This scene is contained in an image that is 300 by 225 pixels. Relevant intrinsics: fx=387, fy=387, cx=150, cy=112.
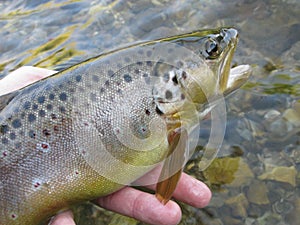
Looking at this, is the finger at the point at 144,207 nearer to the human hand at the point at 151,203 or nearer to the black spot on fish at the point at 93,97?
the human hand at the point at 151,203

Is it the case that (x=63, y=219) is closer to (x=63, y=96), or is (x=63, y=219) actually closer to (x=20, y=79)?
(x=63, y=96)

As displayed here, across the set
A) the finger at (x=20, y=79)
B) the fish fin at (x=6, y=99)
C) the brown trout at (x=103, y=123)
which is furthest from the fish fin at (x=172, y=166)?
the finger at (x=20, y=79)

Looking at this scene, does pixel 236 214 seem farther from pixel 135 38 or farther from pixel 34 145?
pixel 135 38

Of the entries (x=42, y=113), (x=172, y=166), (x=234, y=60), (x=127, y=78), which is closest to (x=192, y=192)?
(x=172, y=166)

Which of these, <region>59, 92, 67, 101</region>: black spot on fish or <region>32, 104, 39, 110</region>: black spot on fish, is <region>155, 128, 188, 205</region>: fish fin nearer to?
<region>59, 92, 67, 101</region>: black spot on fish

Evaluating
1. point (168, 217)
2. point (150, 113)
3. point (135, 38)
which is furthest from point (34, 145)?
point (135, 38)

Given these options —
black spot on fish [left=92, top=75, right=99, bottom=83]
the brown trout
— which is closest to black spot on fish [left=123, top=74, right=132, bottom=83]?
the brown trout
